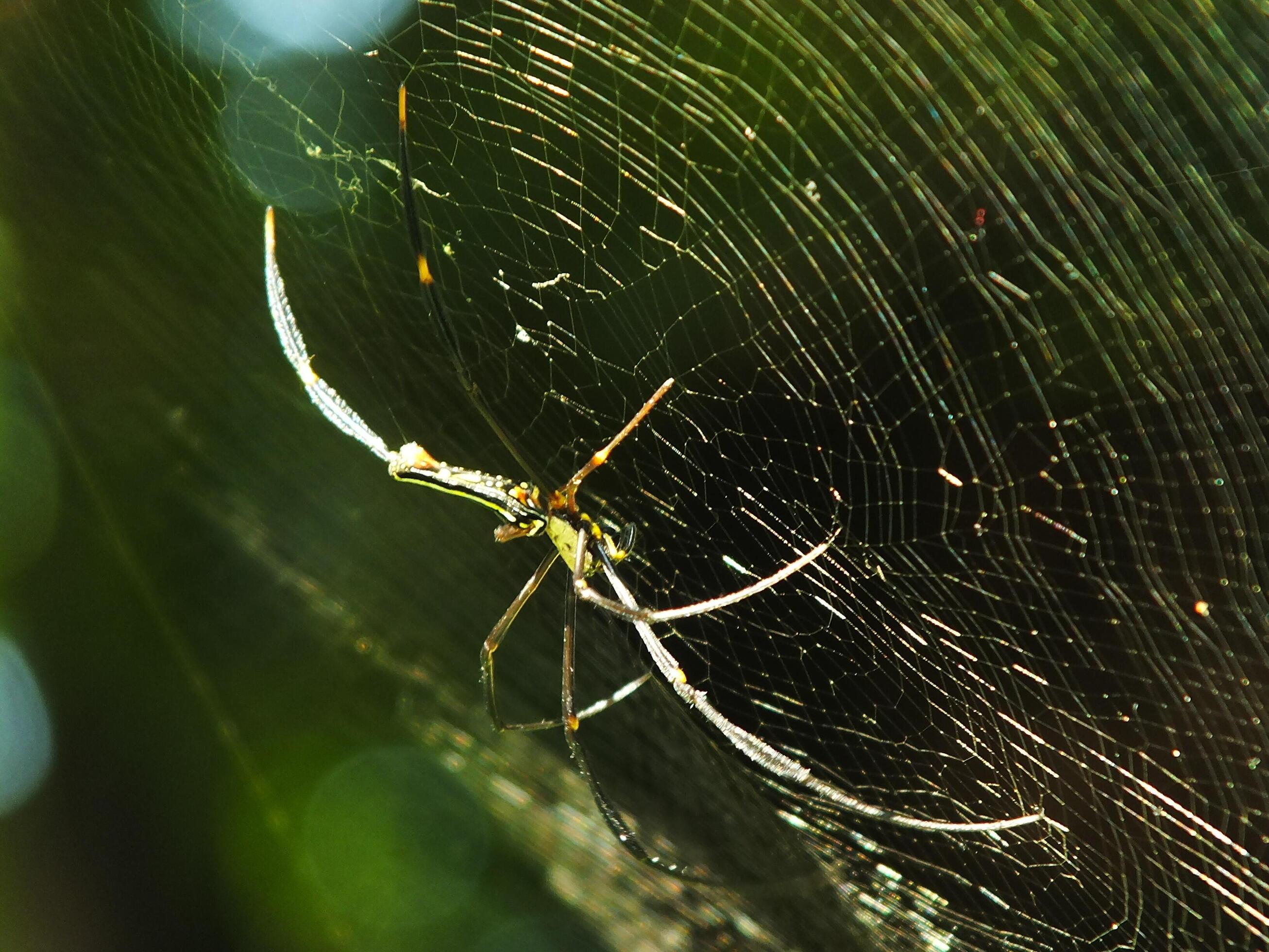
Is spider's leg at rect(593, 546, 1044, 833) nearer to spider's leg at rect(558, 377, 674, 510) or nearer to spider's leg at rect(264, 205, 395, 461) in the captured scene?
spider's leg at rect(558, 377, 674, 510)

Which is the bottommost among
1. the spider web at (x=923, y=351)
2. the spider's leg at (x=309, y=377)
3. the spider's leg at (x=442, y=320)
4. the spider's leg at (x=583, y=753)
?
the spider's leg at (x=583, y=753)

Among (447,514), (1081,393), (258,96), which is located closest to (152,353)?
(447,514)

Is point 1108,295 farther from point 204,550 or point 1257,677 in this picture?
point 204,550

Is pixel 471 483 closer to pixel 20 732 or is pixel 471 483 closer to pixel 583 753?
Answer: pixel 583 753

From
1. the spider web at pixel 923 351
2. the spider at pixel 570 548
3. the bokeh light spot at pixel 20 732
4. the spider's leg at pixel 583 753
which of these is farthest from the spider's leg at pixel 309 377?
the bokeh light spot at pixel 20 732

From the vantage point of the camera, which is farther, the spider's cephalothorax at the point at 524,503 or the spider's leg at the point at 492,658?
the spider's leg at the point at 492,658

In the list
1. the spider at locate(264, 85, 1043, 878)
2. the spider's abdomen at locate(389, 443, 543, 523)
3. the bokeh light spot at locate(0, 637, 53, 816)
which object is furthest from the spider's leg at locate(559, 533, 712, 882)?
the bokeh light spot at locate(0, 637, 53, 816)

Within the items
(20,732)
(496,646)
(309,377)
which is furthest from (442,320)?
(20,732)

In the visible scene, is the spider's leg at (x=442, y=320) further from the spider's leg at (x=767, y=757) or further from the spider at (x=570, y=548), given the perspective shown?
the spider's leg at (x=767, y=757)
